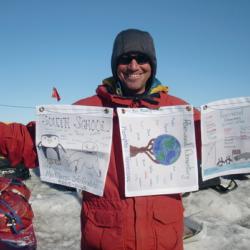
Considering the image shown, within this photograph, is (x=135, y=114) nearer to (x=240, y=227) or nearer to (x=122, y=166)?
(x=122, y=166)

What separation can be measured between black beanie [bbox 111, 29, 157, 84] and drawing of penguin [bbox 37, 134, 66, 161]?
679mm

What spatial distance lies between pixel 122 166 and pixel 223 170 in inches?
33.8

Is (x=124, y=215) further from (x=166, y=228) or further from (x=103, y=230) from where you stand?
(x=166, y=228)

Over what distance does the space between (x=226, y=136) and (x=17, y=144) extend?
1603mm

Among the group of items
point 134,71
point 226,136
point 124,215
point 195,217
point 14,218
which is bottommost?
point 195,217

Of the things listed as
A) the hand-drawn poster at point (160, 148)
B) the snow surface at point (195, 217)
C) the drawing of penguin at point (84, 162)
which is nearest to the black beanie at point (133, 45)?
the hand-drawn poster at point (160, 148)

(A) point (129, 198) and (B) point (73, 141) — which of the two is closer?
→ (A) point (129, 198)

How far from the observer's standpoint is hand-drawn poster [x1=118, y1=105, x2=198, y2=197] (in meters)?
2.59

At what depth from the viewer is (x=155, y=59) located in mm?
2754

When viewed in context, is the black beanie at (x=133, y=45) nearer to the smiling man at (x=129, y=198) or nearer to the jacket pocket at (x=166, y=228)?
the smiling man at (x=129, y=198)

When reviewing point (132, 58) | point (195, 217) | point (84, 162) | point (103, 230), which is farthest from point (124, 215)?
point (195, 217)

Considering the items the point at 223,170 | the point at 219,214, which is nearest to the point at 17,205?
the point at 223,170

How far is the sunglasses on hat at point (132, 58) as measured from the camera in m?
2.68

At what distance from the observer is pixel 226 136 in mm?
2799
